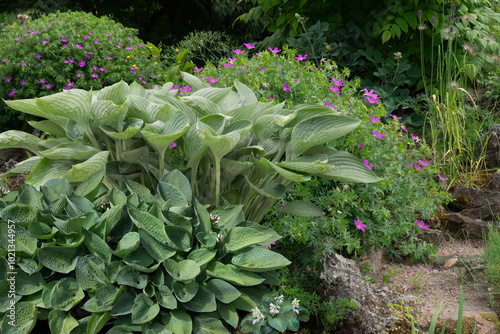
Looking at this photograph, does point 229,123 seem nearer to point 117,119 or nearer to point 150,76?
point 117,119

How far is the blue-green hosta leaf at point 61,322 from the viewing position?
1.71 metres

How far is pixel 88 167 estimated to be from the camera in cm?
195

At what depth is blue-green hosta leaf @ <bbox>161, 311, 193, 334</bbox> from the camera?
1679 millimetres

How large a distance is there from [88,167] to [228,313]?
81cm

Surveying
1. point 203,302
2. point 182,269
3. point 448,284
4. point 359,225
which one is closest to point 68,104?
point 182,269

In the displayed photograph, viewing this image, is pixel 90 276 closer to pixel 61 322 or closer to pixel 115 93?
pixel 61 322

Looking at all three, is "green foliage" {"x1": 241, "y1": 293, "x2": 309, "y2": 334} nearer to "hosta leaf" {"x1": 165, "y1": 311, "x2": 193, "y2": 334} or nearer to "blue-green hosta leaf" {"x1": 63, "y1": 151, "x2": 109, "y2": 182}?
"hosta leaf" {"x1": 165, "y1": 311, "x2": 193, "y2": 334}

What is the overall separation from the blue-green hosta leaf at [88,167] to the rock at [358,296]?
1.18 meters

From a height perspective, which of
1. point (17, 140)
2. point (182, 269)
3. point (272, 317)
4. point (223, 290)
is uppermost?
point (17, 140)

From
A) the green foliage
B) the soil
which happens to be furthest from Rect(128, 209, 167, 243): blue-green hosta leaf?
the soil

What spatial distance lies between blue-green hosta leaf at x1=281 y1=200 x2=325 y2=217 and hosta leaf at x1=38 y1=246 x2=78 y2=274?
977mm

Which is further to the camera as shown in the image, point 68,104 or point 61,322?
point 68,104

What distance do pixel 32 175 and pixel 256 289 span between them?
110 centimetres

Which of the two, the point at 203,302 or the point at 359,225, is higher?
the point at 203,302
